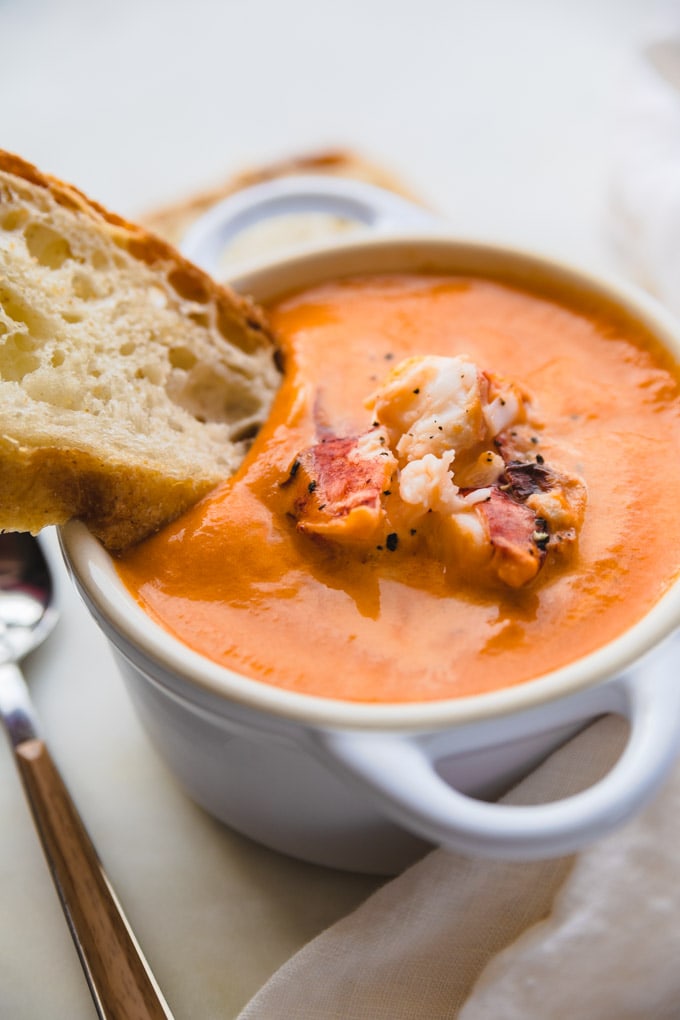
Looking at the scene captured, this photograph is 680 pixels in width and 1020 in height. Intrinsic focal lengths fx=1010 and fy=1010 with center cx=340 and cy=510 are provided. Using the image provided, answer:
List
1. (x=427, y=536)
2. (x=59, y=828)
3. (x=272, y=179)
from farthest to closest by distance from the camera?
(x=272, y=179) < (x=59, y=828) < (x=427, y=536)

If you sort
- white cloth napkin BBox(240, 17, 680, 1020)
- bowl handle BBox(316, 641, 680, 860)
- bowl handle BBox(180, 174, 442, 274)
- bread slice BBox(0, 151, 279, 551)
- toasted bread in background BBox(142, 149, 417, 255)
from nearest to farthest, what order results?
bowl handle BBox(316, 641, 680, 860)
white cloth napkin BBox(240, 17, 680, 1020)
bread slice BBox(0, 151, 279, 551)
bowl handle BBox(180, 174, 442, 274)
toasted bread in background BBox(142, 149, 417, 255)

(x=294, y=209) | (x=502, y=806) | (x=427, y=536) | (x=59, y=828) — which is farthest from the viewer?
(x=294, y=209)

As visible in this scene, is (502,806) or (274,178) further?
(274,178)

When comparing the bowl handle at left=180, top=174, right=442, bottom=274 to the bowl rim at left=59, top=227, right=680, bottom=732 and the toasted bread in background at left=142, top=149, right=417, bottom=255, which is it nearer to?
the toasted bread in background at left=142, top=149, right=417, bottom=255

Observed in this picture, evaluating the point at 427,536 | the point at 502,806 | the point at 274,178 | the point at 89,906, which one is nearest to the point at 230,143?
the point at 274,178

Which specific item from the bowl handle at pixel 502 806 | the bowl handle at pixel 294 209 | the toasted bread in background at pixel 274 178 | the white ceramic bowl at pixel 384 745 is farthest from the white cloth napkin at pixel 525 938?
the toasted bread in background at pixel 274 178

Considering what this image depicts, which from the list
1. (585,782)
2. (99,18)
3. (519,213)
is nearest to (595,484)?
(585,782)

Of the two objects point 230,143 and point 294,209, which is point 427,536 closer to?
point 294,209

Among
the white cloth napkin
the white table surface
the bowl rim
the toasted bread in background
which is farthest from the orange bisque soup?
the toasted bread in background
